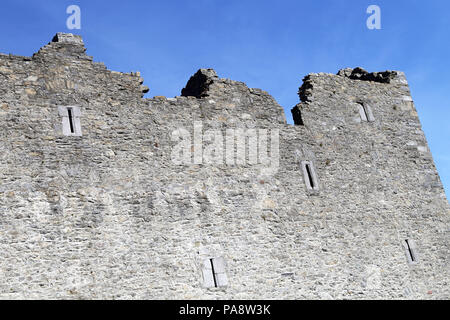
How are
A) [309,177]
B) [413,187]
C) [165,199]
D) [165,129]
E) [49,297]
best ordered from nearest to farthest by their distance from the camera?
[49,297] → [165,199] → [165,129] → [309,177] → [413,187]

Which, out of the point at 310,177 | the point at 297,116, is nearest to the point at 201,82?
the point at 297,116

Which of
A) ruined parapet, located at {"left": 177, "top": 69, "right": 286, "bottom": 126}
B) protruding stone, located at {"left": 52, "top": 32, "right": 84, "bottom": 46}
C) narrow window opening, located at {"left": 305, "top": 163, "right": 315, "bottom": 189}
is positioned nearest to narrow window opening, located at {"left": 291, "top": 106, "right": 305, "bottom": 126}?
ruined parapet, located at {"left": 177, "top": 69, "right": 286, "bottom": 126}

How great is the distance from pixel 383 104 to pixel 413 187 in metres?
2.28

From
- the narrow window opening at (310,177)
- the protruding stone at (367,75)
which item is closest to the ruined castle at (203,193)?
the narrow window opening at (310,177)

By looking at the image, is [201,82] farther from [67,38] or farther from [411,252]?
[411,252]

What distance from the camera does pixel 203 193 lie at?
10.5 metres

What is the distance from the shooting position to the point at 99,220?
30.8 ft

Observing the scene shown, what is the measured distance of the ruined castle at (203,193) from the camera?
9.13 m

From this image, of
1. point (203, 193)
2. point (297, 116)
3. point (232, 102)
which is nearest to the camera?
point (203, 193)

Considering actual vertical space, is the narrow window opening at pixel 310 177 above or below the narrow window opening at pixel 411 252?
above

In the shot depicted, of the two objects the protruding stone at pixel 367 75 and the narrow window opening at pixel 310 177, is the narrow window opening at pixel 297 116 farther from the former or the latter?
the protruding stone at pixel 367 75

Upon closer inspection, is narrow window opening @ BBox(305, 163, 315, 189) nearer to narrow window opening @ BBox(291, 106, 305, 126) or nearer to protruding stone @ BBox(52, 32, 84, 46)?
narrow window opening @ BBox(291, 106, 305, 126)
